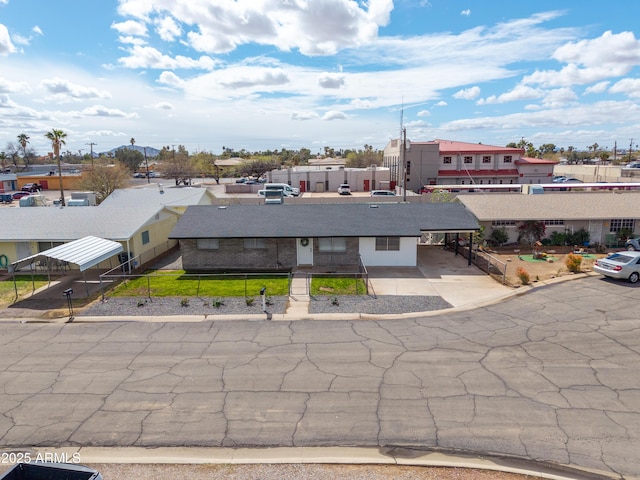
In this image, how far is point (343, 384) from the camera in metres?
13.0

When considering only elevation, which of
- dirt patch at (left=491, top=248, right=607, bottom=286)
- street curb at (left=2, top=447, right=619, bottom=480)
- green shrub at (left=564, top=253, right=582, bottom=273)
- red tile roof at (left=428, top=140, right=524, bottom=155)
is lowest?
street curb at (left=2, top=447, right=619, bottom=480)

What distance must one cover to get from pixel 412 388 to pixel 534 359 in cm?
486

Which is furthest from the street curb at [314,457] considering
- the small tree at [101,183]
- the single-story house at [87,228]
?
the small tree at [101,183]

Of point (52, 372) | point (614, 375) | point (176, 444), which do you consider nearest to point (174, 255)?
point (52, 372)

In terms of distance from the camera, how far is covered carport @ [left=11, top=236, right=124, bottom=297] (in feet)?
71.7

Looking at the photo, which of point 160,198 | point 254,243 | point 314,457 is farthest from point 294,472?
point 160,198

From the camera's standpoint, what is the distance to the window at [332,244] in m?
26.6

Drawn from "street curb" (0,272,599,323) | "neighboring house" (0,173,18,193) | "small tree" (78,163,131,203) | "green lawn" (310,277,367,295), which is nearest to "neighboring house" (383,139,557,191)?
"small tree" (78,163,131,203)

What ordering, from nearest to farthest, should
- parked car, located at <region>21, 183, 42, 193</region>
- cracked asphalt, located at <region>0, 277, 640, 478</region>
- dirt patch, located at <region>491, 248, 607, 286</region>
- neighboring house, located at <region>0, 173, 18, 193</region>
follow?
cracked asphalt, located at <region>0, 277, 640, 478</region> → dirt patch, located at <region>491, 248, 607, 286</region> → parked car, located at <region>21, 183, 42, 193</region> → neighboring house, located at <region>0, 173, 18, 193</region>

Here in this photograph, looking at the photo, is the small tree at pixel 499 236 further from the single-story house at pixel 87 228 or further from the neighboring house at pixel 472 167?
the neighboring house at pixel 472 167

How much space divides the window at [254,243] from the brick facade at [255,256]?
5.6 inches

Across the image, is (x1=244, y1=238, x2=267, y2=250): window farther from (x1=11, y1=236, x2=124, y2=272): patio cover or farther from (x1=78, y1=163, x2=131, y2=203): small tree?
(x1=78, y1=163, x2=131, y2=203): small tree

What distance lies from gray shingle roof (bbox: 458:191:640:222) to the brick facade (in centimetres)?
1186

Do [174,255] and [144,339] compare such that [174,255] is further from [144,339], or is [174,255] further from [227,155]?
[227,155]
